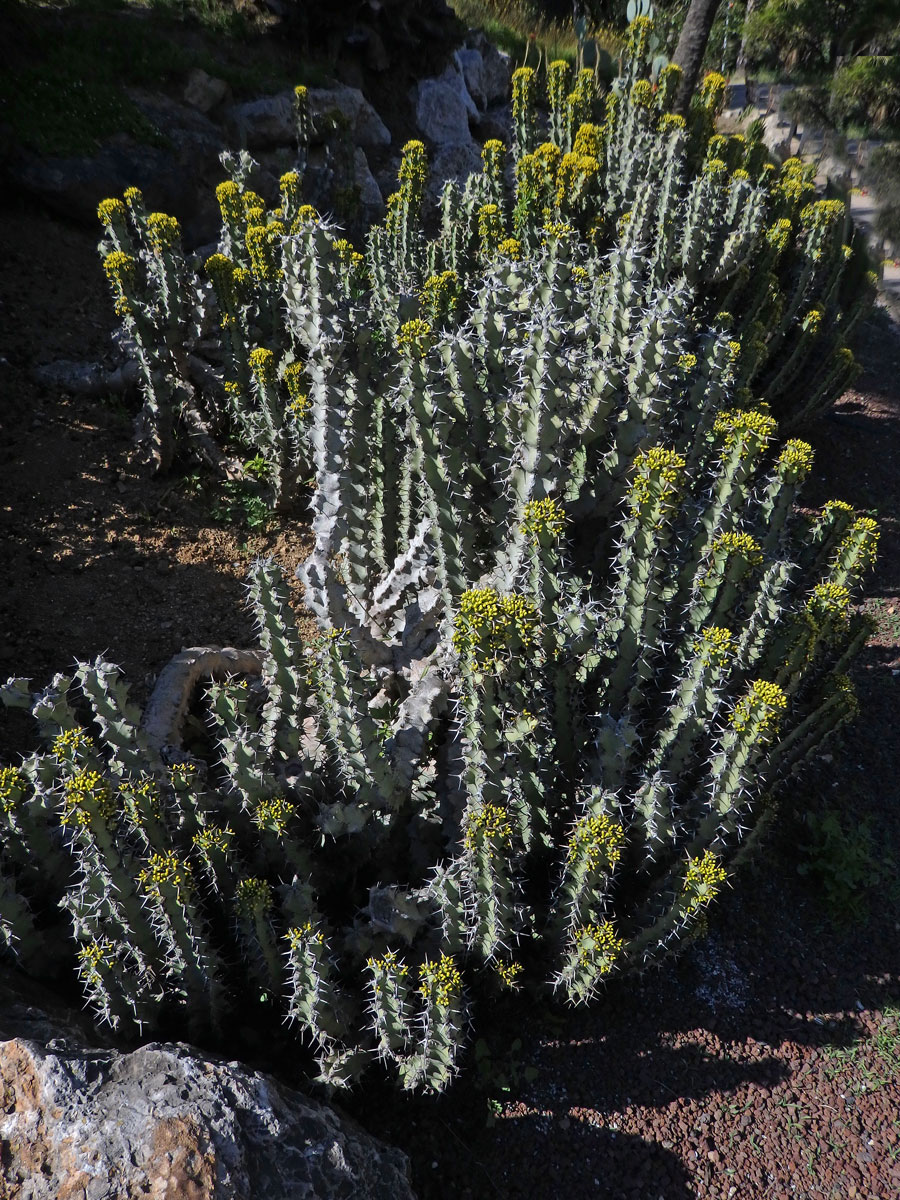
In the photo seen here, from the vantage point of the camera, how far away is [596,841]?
246 centimetres

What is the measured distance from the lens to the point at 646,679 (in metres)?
3.05

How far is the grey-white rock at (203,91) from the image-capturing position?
7.51 m

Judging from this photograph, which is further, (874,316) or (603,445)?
(874,316)

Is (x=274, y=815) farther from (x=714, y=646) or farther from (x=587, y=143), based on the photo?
(x=587, y=143)

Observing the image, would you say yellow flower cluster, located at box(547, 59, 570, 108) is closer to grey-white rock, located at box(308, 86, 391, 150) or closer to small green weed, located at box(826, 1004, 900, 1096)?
grey-white rock, located at box(308, 86, 391, 150)

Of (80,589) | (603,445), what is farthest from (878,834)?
(80,589)

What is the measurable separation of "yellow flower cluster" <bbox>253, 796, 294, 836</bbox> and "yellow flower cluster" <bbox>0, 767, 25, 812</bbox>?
2.51 ft

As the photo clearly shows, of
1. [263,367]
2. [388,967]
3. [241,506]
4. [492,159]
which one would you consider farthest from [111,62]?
[388,967]

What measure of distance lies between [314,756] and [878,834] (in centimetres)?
267

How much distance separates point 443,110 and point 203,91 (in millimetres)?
2868

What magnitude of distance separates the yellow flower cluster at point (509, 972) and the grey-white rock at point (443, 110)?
8.99m

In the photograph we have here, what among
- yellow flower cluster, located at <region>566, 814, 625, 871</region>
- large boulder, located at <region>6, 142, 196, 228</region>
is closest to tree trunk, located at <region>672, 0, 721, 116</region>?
large boulder, located at <region>6, 142, 196, 228</region>

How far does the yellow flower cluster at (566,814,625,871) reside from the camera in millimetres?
2469

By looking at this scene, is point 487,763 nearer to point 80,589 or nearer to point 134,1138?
point 134,1138
